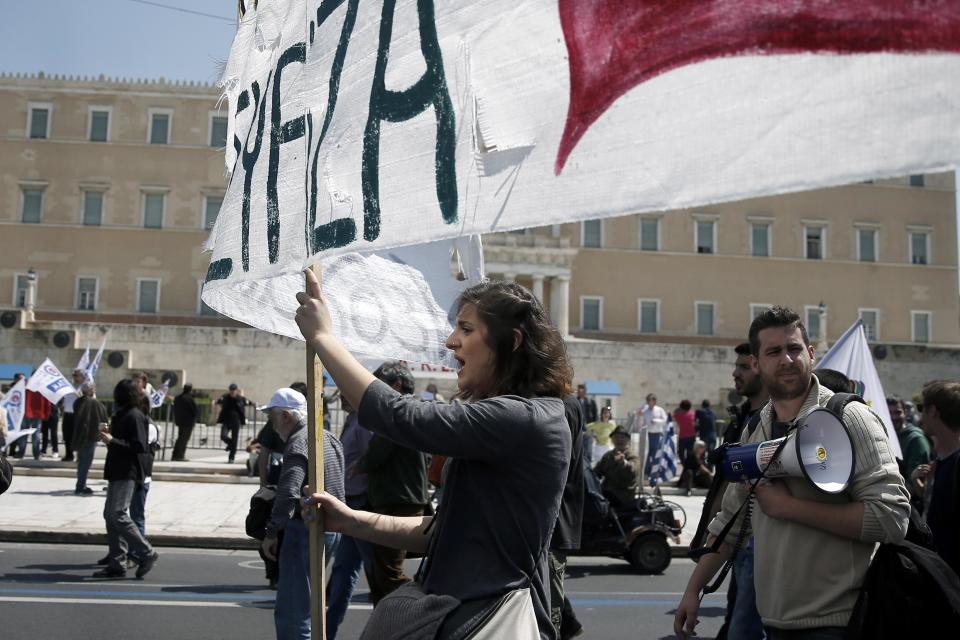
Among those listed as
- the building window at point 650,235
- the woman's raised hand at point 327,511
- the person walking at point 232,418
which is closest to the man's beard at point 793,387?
the woman's raised hand at point 327,511

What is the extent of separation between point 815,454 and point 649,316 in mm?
49519

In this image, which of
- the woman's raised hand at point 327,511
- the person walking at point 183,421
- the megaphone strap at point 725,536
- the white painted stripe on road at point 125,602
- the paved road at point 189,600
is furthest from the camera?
the person walking at point 183,421

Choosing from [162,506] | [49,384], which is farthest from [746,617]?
[49,384]

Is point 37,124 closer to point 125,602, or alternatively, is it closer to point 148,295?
point 148,295

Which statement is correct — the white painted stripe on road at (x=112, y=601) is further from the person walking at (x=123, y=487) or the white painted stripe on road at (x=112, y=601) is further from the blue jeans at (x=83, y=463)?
the blue jeans at (x=83, y=463)

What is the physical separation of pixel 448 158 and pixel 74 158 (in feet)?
172

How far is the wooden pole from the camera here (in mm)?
2420

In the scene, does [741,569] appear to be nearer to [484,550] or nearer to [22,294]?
[484,550]

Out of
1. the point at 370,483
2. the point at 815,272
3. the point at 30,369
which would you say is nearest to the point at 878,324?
the point at 815,272

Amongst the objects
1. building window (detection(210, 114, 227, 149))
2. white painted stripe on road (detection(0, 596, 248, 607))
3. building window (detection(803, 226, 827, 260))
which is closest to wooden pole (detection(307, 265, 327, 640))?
white painted stripe on road (detection(0, 596, 248, 607))

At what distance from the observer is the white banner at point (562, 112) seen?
142 cm

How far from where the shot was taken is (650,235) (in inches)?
2062

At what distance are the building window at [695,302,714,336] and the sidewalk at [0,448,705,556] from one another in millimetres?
34693

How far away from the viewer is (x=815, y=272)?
52938mm
